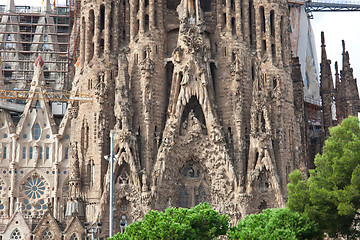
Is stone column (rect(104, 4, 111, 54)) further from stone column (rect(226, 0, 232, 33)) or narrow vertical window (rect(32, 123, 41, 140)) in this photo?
narrow vertical window (rect(32, 123, 41, 140))

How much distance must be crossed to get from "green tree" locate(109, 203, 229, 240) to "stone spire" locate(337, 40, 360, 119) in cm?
3481

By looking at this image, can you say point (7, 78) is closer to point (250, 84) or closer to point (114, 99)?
point (114, 99)

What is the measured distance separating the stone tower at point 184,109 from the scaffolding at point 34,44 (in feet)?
49.4

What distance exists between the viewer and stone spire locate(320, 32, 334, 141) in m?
67.4

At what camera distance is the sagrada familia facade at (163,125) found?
2160 inches

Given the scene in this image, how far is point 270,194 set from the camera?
5525 centimetres

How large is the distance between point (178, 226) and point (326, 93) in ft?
124

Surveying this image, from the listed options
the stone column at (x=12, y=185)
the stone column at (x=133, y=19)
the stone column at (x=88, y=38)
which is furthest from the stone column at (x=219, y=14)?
the stone column at (x=12, y=185)

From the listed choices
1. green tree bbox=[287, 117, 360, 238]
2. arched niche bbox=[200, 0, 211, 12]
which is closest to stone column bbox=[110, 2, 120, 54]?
arched niche bbox=[200, 0, 211, 12]

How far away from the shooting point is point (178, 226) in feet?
114

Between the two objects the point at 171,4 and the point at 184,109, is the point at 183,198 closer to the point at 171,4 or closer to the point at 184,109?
the point at 184,109

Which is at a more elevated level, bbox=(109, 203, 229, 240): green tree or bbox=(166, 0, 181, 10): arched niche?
bbox=(166, 0, 181, 10): arched niche

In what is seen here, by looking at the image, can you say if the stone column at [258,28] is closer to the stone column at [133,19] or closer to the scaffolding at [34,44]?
the stone column at [133,19]

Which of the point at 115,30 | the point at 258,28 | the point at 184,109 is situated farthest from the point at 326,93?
the point at 115,30
